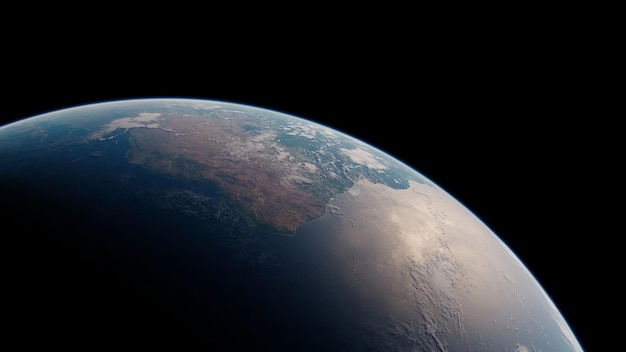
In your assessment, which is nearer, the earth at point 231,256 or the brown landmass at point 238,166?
the earth at point 231,256

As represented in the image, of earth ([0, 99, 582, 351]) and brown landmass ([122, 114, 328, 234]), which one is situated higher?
brown landmass ([122, 114, 328, 234])

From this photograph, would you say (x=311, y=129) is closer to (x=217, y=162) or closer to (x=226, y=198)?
(x=217, y=162)

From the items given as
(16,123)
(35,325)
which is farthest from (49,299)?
(16,123)

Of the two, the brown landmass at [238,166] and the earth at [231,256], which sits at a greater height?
the brown landmass at [238,166]

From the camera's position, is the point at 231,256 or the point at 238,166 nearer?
the point at 231,256
